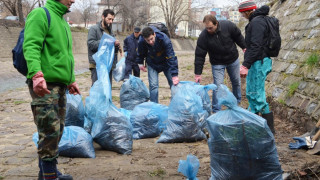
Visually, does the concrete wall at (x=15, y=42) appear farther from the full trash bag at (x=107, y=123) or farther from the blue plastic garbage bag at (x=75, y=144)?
the blue plastic garbage bag at (x=75, y=144)

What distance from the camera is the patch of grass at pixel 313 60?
16.5 feet

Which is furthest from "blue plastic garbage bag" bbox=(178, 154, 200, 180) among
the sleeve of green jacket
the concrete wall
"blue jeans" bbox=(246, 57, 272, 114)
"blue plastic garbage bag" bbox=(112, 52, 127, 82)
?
the concrete wall

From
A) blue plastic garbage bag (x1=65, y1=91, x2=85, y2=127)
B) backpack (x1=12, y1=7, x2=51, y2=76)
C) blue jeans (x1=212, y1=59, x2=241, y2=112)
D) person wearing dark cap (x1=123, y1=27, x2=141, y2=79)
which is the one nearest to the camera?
backpack (x1=12, y1=7, x2=51, y2=76)

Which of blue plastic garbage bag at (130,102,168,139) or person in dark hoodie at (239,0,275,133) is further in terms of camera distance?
blue plastic garbage bag at (130,102,168,139)

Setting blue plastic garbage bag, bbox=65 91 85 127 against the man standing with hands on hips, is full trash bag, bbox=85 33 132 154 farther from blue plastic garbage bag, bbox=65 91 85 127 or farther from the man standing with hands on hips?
the man standing with hands on hips

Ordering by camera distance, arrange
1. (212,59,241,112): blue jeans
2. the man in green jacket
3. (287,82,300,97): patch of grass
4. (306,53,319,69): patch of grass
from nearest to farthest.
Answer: the man in green jacket
(306,53,319,69): patch of grass
(287,82,300,97): patch of grass
(212,59,241,112): blue jeans

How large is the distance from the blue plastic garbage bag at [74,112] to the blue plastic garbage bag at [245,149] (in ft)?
7.69

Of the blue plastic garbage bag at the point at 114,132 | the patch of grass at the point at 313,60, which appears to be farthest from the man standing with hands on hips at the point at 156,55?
the patch of grass at the point at 313,60

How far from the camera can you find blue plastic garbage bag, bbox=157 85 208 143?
14.6 feet

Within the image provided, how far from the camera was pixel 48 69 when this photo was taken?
2816 mm

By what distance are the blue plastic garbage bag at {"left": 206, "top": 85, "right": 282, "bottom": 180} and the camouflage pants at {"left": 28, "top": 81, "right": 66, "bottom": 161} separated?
1.30 m

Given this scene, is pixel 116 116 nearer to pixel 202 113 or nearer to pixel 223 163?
pixel 202 113

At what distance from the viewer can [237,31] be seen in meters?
5.75

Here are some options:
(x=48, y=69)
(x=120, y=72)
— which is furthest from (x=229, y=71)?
(x=48, y=69)
